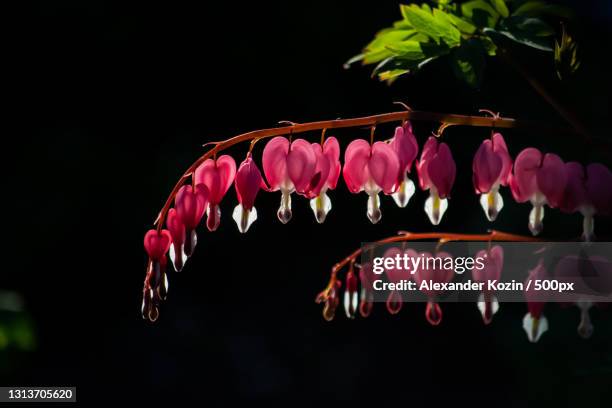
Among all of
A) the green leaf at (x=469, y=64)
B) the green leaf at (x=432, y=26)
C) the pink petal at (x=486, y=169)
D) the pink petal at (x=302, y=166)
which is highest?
the green leaf at (x=432, y=26)

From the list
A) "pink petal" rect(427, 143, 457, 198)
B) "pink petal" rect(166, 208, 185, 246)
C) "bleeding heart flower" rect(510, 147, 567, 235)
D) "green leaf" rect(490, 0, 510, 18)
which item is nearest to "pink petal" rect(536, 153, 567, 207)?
"bleeding heart flower" rect(510, 147, 567, 235)

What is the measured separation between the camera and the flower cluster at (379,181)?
0.84 metres

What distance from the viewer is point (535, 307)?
3.06ft

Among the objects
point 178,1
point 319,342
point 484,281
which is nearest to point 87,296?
point 319,342

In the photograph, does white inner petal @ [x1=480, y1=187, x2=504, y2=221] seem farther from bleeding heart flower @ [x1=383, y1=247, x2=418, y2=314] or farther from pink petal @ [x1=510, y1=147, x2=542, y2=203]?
bleeding heart flower @ [x1=383, y1=247, x2=418, y2=314]

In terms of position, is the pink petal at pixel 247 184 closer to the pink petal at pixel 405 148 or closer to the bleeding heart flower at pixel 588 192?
the pink petal at pixel 405 148

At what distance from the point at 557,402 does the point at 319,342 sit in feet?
7.73

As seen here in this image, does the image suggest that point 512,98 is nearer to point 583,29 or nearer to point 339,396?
point 583,29

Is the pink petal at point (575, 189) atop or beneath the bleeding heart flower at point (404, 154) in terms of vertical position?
beneath

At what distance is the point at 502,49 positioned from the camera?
1.04 m

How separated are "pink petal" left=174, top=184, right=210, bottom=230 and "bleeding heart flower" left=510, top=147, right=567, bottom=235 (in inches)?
15.1

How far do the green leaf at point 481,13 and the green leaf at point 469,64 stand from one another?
7 cm

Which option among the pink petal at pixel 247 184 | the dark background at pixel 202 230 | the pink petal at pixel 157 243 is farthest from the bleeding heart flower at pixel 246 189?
the dark background at pixel 202 230

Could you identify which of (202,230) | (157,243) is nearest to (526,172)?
(157,243)
